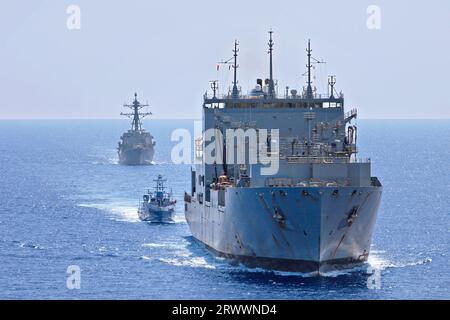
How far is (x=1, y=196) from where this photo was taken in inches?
4695

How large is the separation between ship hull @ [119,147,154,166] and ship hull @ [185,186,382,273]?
109 m

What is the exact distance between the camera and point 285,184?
68938 millimetres

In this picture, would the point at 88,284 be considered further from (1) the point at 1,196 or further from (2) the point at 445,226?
(1) the point at 1,196

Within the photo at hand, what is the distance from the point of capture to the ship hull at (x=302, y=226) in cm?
6650

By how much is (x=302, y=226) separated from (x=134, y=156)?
114m

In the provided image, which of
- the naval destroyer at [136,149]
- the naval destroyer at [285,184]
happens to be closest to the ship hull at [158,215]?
the naval destroyer at [285,184]

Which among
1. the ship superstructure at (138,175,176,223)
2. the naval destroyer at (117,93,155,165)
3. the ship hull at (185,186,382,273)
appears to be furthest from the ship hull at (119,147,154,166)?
the ship hull at (185,186,382,273)

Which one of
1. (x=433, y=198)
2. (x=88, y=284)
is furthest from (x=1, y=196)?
(x=88, y=284)

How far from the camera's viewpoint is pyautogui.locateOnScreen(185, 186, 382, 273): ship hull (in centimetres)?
6650

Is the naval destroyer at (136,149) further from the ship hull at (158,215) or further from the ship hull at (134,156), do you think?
the ship hull at (158,215)

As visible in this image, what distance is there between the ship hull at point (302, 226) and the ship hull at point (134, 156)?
108505 mm
